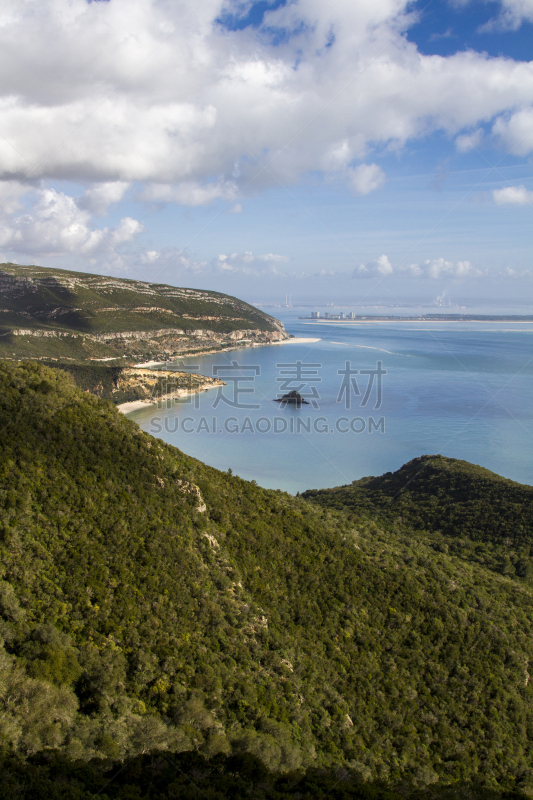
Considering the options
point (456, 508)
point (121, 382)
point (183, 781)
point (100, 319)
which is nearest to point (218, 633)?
point (183, 781)

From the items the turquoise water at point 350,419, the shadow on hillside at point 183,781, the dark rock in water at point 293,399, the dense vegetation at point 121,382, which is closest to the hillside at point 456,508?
the turquoise water at point 350,419

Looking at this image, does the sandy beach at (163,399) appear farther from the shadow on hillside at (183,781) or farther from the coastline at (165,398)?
the shadow on hillside at (183,781)

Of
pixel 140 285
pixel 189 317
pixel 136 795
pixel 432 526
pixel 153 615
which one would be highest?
pixel 140 285

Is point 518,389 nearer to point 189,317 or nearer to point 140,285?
point 189,317

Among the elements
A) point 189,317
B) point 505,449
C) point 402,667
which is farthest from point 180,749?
point 189,317

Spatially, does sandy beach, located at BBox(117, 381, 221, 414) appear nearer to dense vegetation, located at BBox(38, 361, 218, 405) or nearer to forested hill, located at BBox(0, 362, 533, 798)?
dense vegetation, located at BBox(38, 361, 218, 405)

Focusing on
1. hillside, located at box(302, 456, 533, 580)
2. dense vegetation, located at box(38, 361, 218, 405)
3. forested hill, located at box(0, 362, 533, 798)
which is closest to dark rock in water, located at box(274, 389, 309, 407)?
dense vegetation, located at box(38, 361, 218, 405)
